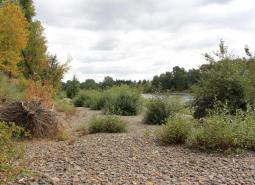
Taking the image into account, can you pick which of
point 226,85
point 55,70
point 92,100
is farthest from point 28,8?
point 226,85

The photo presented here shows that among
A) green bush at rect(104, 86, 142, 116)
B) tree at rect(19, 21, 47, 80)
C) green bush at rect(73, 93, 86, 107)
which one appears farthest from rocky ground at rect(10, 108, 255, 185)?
tree at rect(19, 21, 47, 80)

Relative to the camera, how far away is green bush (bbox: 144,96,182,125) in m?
15.9

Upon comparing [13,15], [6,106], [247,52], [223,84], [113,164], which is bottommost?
[113,164]

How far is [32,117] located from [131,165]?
4467mm

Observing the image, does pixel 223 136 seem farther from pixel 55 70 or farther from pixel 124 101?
pixel 55 70

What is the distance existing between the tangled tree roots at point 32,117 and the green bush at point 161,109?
5.31m

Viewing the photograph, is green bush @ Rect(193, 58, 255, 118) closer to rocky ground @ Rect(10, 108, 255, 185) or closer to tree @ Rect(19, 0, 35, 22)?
rocky ground @ Rect(10, 108, 255, 185)

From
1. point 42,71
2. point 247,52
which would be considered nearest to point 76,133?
point 247,52

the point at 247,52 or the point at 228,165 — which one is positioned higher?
the point at 247,52

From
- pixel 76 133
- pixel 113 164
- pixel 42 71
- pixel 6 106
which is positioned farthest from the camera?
pixel 42 71

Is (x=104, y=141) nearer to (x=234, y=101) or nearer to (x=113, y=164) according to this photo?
(x=113, y=164)

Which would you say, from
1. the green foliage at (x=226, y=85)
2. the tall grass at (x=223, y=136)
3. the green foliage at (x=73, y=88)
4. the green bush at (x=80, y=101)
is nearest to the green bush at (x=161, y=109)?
the green foliage at (x=226, y=85)

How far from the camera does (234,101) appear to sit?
13.9m

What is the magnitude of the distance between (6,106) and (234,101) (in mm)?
7116
